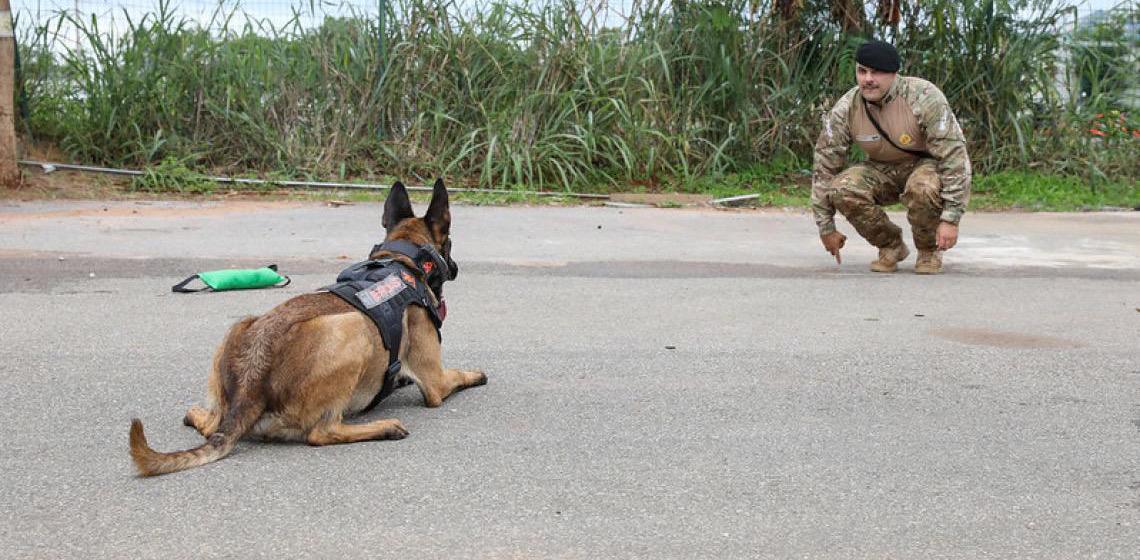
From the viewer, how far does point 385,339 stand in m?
4.26

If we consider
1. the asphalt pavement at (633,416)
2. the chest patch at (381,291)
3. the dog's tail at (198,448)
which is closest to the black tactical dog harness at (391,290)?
the chest patch at (381,291)

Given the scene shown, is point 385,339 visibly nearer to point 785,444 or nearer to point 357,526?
point 357,526

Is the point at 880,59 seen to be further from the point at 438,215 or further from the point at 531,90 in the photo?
the point at 531,90

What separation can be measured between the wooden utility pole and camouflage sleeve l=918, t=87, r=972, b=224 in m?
7.63

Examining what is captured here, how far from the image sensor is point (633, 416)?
4.53m

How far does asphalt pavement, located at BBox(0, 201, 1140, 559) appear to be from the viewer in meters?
3.37

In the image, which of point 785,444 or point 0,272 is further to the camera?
point 0,272

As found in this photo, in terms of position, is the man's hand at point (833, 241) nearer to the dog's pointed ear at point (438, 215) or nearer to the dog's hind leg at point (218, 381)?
the dog's pointed ear at point (438, 215)

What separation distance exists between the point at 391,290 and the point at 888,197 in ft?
15.3

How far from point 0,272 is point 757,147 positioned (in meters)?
7.78

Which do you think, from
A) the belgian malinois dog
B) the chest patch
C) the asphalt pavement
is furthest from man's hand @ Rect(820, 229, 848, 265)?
the belgian malinois dog

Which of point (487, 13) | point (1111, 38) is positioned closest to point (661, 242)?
point (487, 13)

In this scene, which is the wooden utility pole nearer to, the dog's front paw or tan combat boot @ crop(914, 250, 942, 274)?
tan combat boot @ crop(914, 250, 942, 274)

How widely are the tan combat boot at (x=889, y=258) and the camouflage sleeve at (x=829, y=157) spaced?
16.8 inches
